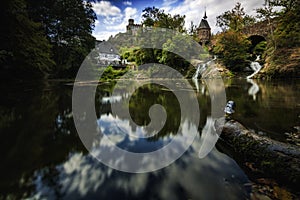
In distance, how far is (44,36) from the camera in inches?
594

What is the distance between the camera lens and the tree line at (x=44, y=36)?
9.16 meters

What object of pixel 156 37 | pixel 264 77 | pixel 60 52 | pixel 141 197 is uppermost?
pixel 156 37

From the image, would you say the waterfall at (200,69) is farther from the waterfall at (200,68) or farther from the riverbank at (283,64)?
the riverbank at (283,64)

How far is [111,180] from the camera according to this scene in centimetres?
217

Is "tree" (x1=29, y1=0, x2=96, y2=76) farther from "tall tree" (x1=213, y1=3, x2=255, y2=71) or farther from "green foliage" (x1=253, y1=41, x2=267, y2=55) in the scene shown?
"green foliage" (x1=253, y1=41, x2=267, y2=55)

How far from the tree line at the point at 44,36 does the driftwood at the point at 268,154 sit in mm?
10406

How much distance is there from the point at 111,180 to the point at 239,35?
28091 mm

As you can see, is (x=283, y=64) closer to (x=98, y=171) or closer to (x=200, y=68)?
(x=200, y=68)

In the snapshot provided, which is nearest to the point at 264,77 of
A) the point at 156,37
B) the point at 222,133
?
the point at 156,37

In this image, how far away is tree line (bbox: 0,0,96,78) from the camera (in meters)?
9.16

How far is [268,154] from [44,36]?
17597 millimetres

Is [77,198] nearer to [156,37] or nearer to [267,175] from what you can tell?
[267,175]

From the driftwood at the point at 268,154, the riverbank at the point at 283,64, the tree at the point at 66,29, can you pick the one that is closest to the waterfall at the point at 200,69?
the riverbank at the point at 283,64

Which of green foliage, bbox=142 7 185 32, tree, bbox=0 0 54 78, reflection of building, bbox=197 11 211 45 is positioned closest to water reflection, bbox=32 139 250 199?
tree, bbox=0 0 54 78
